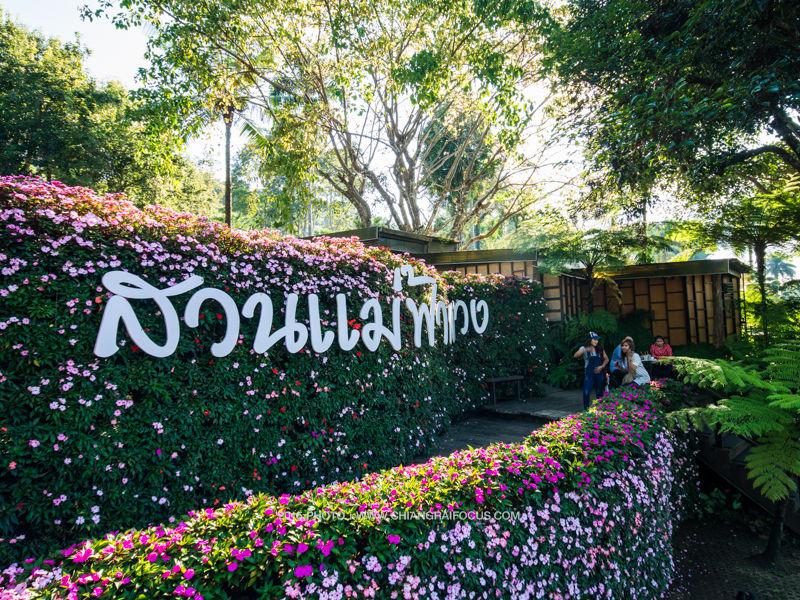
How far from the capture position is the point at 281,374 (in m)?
5.08

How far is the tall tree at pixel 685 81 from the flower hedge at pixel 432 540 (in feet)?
17.9

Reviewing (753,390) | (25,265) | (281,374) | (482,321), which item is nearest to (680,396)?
(753,390)

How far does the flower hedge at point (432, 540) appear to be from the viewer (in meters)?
2.39

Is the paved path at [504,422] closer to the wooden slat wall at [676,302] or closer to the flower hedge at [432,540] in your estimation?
the flower hedge at [432,540]

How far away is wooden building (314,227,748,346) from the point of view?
1330 cm

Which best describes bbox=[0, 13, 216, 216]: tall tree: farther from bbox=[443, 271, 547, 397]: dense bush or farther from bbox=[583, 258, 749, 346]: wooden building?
bbox=[583, 258, 749, 346]: wooden building

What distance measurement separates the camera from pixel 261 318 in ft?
16.2

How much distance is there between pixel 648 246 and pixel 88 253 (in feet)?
44.7

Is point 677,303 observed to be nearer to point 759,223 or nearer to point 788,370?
point 759,223

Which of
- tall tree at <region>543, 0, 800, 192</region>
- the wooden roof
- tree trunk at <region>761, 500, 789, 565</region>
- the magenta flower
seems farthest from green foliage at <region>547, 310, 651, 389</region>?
the magenta flower

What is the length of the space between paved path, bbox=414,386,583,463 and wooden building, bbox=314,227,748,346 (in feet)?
12.2

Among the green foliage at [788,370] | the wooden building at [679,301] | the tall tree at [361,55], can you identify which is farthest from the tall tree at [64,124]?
the wooden building at [679,301]

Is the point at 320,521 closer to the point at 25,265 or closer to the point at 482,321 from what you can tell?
the point at 25,265

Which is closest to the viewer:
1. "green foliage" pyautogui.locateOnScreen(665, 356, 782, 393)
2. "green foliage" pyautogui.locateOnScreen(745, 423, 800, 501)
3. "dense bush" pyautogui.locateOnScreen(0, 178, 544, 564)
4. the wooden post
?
"dense bush" pyautogui.locateOnScreen(0, 178, 544, 564)
